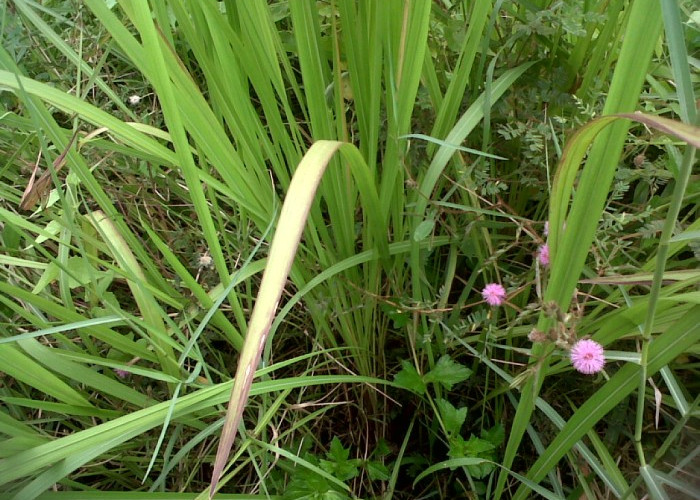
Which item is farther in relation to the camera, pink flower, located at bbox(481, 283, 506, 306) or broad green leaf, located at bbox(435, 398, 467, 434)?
broad green leaf, located at bbox(435, 398, 467, 434)

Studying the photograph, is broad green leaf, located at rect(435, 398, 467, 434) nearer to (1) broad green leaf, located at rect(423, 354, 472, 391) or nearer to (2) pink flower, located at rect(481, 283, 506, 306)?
(1) broad green leaf, located at rect(423, 354, 472, 391)

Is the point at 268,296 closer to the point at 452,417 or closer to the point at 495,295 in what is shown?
the point at 495,295

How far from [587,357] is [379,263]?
375mm

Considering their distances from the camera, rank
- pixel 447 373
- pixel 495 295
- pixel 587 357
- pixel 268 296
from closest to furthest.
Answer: pixel 268 296 < pixel 587 357 < pixel 495 295 < pixel 447 373

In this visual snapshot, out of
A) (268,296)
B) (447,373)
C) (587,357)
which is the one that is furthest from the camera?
(447,373)

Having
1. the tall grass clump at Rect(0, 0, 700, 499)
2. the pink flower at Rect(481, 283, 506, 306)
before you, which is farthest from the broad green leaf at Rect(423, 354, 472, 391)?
the pink flower at Rect(481, 283, 506, 306)

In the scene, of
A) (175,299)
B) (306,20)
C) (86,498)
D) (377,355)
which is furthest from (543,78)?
(86,498)

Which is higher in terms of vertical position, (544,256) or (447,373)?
(544,256)

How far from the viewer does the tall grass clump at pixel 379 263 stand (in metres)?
0.60

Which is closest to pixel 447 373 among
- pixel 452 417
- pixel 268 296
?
pixel 452 417

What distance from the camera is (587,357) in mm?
591

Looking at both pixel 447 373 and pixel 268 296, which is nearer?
pixel 268 296

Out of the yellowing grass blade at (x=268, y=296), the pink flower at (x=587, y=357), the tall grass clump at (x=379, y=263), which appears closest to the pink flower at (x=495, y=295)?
the tall grass clump at (x=379, y=263)

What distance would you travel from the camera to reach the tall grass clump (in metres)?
0.60
